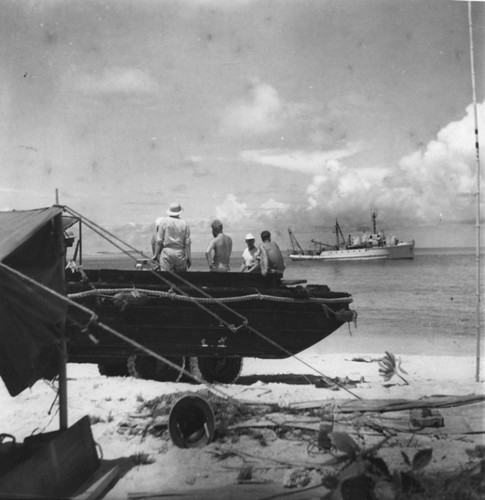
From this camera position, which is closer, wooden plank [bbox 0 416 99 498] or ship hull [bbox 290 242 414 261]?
wooden plank [bbox 0 416 99 498]

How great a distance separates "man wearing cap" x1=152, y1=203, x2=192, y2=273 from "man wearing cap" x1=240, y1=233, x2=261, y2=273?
130 cm

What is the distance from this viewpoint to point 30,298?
14.6 ft

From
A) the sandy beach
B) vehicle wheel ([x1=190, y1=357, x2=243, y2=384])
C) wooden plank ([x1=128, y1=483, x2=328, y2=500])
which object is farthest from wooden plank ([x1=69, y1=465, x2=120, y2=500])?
vehicle wheel ([x1=190, y1=357, x2=243, y2=384])

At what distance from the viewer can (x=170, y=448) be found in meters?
5.68

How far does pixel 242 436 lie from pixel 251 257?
4125 millimetres

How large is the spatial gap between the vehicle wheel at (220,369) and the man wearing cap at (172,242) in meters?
1.48

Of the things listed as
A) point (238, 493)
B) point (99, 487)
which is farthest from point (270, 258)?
point (99, 487)

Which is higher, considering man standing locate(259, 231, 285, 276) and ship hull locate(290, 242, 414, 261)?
man standing locate(259, 231, 285, 276)

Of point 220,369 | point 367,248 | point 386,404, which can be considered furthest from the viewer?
point 367,248

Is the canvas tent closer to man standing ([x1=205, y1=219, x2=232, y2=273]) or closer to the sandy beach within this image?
the sandy beach

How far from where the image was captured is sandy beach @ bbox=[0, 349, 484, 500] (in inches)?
195

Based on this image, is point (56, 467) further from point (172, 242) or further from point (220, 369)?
point (172, 242)

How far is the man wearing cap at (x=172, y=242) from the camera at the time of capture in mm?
8492

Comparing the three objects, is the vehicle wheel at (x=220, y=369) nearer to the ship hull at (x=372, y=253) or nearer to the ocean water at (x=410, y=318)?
the ocean water at (x=410, y=318)
